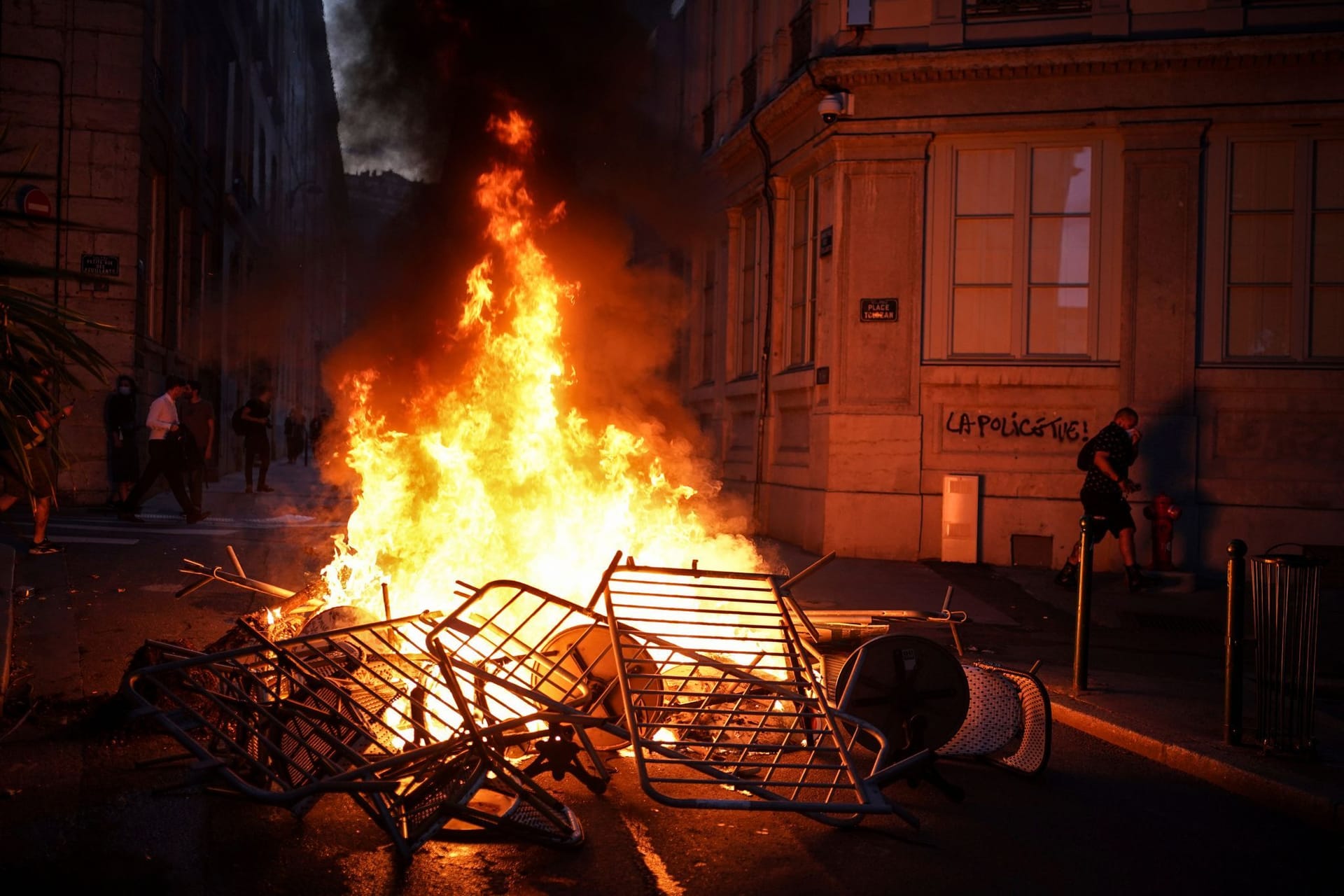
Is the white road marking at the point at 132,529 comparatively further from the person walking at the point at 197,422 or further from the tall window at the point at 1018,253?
the tall window at the point at 1018,253

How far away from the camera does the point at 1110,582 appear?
37.0ft

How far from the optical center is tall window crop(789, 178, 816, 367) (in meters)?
13.6

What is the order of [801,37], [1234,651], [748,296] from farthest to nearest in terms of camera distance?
[748,296]
[801,37]
[1234,651]

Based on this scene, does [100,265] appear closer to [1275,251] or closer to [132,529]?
[132,529]

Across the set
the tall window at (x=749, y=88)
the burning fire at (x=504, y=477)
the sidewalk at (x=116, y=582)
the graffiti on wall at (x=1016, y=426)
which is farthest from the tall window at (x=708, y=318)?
the burning fire at (x=504, y=477)

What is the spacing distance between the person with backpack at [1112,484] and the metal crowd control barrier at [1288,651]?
522cm

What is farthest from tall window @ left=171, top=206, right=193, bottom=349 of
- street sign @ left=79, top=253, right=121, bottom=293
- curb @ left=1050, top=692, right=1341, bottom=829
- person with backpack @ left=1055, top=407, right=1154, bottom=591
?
curb @ left=1050, top=692, right=1341, bottom=829

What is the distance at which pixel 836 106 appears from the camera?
12.0 m

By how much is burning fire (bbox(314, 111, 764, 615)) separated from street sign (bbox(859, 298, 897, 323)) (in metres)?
4.68

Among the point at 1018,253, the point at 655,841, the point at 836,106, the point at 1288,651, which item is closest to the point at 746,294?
the point at 836,106

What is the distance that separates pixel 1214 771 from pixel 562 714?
3099mm

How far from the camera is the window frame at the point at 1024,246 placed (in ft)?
39.8

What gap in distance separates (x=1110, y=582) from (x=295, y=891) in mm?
9789

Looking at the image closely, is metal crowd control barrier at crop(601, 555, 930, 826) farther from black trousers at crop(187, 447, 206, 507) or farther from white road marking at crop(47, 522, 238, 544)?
black trousers at crop(187, 447, 206, 507)
